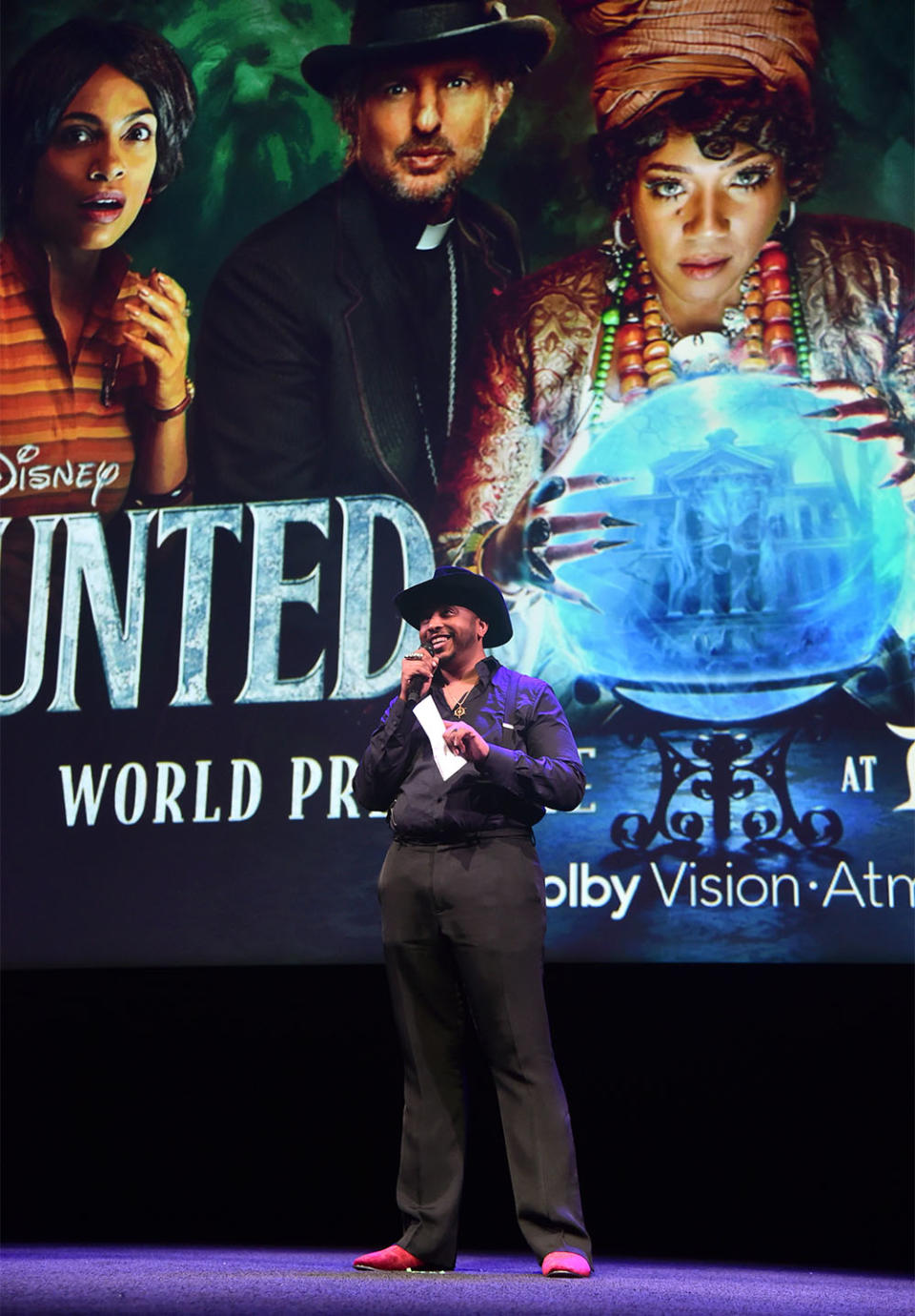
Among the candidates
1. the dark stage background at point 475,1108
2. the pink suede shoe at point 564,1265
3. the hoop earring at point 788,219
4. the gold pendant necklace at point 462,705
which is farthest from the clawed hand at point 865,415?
the pink suede shoe at point 564,1265

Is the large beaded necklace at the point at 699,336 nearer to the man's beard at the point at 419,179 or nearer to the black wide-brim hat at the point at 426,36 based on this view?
the man's beard at the point at 419,179

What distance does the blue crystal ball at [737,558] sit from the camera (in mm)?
3709

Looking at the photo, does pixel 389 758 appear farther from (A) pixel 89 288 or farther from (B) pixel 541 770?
(A) pixel 89 288

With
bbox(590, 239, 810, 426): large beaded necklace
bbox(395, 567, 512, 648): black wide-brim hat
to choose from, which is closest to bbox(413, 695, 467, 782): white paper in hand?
bbox(395, 567, 512, 648): black wide-brim hat

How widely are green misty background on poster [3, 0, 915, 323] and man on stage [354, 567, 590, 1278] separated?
1.88 metres

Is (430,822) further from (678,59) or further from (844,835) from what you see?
(678,59)

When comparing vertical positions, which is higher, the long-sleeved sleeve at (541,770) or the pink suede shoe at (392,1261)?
the long-sleeved sleeve at (541,770)

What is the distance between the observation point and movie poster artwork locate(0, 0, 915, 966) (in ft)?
11.9

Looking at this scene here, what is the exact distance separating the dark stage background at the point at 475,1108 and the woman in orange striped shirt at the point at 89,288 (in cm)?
141

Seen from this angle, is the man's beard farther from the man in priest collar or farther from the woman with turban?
Answer: the woman with turban

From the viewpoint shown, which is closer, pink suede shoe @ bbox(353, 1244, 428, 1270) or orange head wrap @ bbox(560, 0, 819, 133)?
pink suede shoe @ bbox(353, 1244, 428, 1270)

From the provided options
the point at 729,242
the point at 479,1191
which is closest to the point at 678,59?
the point at 729,242

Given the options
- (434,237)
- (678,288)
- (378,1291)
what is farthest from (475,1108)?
(434,237)

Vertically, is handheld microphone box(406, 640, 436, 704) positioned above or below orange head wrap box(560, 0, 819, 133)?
below
